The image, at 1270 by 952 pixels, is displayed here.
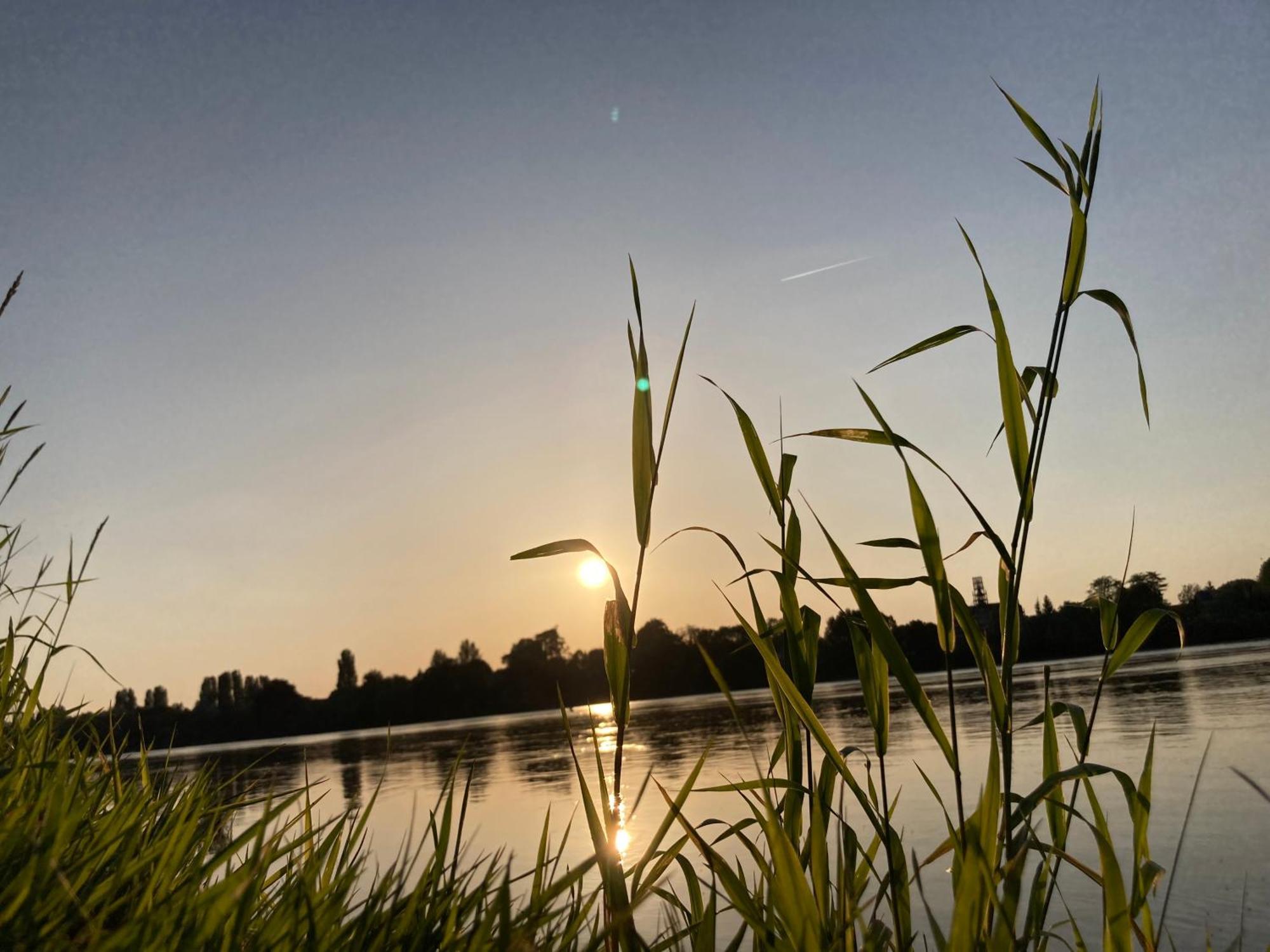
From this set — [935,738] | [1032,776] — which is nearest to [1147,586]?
[935,738]

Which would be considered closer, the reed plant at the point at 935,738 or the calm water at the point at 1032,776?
the reed plant at the point at 935,738

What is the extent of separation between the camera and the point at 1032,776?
13.7m

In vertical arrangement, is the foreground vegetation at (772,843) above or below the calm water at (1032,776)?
above

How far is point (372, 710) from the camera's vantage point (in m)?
100

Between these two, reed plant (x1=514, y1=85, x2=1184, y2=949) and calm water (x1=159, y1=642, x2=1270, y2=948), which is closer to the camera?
reed plant (x1=514, y1=85, x2=1184, y2=949)

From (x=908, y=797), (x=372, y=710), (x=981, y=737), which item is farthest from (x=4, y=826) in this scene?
(x=372, y=710)

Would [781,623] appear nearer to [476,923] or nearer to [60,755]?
[476,923]

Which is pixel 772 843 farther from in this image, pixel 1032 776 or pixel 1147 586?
pixel 1032 776

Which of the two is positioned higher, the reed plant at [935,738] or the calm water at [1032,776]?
the reed plant at [935,738]

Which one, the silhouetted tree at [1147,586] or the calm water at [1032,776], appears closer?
the silhouetted tree at [1147,586]

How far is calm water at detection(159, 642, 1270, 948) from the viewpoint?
25.5ft

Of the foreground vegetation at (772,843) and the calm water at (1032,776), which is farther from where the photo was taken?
the calm water at (1032,776)

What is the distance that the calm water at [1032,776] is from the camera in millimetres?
7766

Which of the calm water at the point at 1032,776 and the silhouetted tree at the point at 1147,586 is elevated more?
the silhouetted tree at the point at 1147,586
